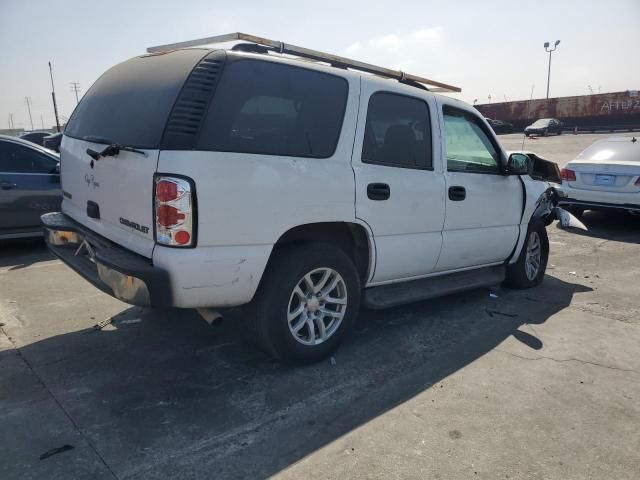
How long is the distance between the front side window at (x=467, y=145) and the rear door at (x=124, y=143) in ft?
7.31

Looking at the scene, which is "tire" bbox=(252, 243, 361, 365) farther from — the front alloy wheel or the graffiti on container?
the graffiti on container

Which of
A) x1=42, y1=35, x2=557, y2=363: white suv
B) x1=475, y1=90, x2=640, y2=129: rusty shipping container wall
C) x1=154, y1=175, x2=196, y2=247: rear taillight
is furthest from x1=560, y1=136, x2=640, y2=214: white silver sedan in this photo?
x1=475, y1=90, x2=640, y2=129: rusty shipping container wall

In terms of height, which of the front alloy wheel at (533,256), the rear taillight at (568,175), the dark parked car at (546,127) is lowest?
the front alloy wheel at (533,256)

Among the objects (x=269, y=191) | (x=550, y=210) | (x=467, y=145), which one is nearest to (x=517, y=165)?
(x=467, y=145)

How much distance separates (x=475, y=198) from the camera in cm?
449

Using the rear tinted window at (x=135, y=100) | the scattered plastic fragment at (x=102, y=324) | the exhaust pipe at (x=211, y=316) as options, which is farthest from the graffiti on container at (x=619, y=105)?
the exhaust pipe at (x=211, y=316)

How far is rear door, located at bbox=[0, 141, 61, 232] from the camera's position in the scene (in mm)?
6297

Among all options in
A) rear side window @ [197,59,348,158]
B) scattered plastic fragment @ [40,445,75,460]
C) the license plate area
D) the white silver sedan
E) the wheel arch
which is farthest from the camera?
the license plate area

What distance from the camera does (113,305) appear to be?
4660 mm

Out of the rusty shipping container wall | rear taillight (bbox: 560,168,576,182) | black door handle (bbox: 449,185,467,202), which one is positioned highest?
the rusty shipping container wall

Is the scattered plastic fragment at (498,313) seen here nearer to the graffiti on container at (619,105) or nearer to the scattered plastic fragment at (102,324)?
the scattered plastic fragment at (102,324)

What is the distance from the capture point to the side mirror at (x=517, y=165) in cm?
480

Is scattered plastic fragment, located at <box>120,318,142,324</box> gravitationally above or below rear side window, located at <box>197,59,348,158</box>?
below

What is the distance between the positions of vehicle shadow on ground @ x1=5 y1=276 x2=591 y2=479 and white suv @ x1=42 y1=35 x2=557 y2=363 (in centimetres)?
33
